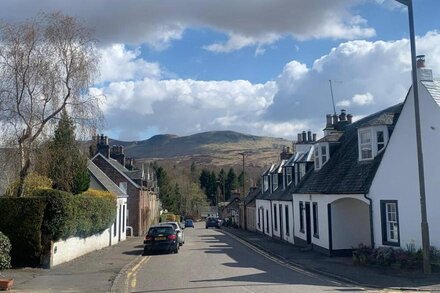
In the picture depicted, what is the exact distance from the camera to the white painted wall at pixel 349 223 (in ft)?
79.9

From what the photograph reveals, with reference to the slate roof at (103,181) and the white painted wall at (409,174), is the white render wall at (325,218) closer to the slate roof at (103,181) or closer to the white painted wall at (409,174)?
the white painted wall at (409,174)

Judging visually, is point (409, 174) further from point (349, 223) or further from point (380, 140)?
point (349, 223)

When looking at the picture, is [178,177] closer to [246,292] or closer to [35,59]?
[35,59]

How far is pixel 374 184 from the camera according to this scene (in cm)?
2123

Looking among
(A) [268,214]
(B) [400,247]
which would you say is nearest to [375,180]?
(B) [400,247]

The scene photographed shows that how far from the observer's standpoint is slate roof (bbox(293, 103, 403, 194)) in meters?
22.4

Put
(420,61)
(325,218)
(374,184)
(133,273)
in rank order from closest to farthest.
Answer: (133,273), (420,61), (374,184), (325,218)

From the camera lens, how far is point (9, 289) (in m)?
14.3

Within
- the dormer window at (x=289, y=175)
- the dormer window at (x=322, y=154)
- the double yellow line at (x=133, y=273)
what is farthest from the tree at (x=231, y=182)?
the double yellow line at (x=133, y=273)

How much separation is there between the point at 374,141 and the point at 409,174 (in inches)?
155

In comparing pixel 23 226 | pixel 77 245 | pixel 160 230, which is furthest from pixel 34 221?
pixel 160 230

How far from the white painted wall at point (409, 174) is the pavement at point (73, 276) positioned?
11105 millimetres

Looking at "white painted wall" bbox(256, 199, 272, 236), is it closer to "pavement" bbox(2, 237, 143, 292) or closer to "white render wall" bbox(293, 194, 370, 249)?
"white render wall" bbox(293, 194, 370, 249)

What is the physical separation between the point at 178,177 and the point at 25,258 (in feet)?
402
